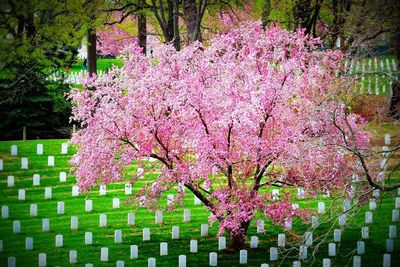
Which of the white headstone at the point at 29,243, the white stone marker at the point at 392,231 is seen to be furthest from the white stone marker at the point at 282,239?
the white headstone at the point at 29,243

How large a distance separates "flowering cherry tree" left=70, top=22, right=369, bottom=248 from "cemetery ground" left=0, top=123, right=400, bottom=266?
100 cm

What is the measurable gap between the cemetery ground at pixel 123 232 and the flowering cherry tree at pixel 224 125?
1.00 m

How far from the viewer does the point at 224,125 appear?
52.8ft

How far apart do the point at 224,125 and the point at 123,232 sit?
396 centimetres

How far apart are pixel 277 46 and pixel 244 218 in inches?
143

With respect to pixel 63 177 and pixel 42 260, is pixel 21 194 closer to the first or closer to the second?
pixel 63 177

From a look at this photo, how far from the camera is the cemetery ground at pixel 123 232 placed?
1686 centimetres

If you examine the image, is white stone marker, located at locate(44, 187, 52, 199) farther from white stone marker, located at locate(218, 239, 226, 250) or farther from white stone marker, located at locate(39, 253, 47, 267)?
white stone marker, located at locate(218, 239, 226, 250)

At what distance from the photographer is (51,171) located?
22.7 m

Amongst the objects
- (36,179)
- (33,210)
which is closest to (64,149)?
(36,179)

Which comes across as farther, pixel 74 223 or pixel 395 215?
pixel 395 215

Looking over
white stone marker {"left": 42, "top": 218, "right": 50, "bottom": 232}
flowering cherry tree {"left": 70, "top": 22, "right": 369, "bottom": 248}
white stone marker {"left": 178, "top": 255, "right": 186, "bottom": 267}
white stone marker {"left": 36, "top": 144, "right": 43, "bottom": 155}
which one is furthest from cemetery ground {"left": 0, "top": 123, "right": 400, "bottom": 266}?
flowering cherry tree {"left": 70, "top": 22, "right": 369, "bottom": 248}

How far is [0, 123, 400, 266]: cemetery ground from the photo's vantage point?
1686 centimetres

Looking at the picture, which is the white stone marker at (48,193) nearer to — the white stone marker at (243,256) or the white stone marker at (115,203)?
the white stone marker at (115,203)
